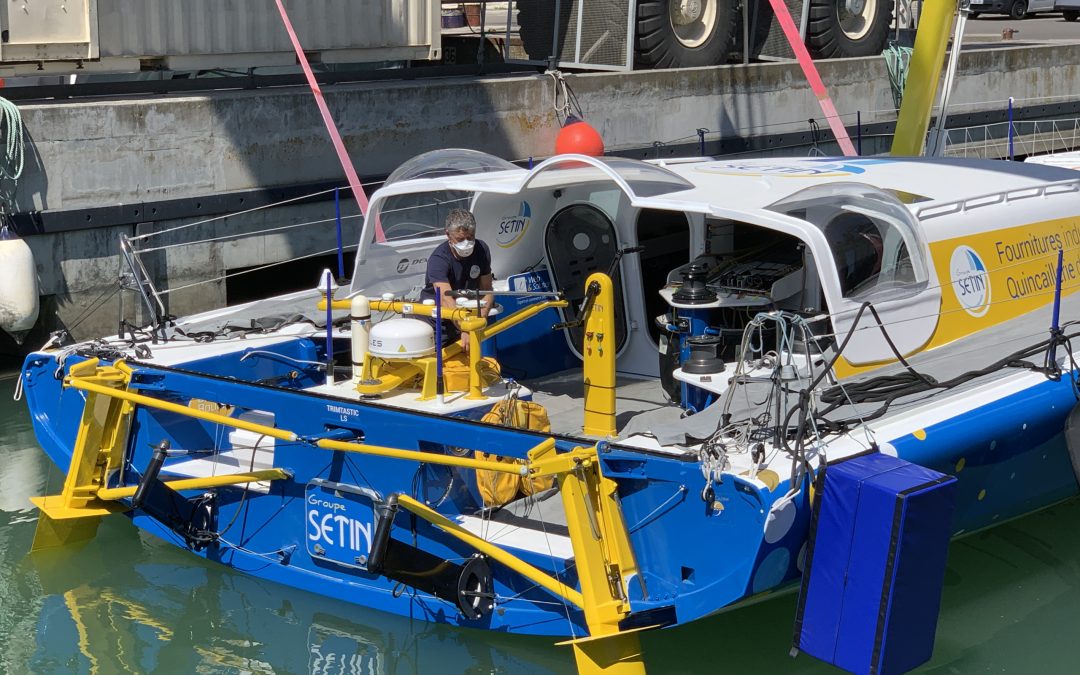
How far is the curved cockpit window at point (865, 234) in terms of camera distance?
22.8 ft

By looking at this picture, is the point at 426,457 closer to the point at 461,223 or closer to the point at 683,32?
the point at 461,223

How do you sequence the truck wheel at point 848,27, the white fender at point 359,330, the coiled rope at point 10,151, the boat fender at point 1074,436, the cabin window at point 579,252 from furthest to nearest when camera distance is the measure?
the truck wheel at point 848,27, the coiled rope at point 10,151, the cabin window at point 579,252, the white fender at point 359,330, the boat fender at point 1074,436

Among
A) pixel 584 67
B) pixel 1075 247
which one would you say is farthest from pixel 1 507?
pixel 584 67

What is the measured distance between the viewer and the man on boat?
7.29 m

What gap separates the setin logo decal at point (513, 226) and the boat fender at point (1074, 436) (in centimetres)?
348

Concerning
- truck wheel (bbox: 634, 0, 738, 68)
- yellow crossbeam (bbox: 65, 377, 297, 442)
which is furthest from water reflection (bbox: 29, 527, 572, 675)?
truck wheel (bbox: 634, 0, 738, 68)

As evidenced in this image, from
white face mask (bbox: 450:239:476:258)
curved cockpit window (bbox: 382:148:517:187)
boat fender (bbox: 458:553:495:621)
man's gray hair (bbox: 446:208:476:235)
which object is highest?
curved cockpit window (bbox: 382:148:517:187)

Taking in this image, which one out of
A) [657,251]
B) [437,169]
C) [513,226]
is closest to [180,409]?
[437,169]

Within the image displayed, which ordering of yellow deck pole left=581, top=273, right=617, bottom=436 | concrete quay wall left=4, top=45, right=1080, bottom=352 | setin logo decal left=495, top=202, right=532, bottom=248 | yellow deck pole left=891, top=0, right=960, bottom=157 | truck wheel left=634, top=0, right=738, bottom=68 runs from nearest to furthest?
yellow deck pole left=581, top=273, right=617, bottom=436
setin logo decal left=495, top=202, right=532, bottom=248
concrete quay wall left=4, top=45, right=1080, bottom=352
yellow deck pole left=891, top=0, right=960, bottom=157
truck wheel left=634, top=0, right=738, bottom=68

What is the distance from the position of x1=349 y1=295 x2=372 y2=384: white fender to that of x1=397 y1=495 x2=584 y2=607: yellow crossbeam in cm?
121

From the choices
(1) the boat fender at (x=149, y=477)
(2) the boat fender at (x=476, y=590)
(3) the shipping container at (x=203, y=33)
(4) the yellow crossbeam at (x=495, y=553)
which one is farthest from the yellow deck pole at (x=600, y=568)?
(3) the shipping container at (x=203, y=33)

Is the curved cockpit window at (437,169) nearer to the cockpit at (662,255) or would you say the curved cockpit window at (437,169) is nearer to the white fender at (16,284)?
the cockpit at (662,255)

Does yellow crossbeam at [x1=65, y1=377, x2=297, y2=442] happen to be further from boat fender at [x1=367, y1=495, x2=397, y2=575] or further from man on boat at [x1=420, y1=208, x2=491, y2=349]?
man on boat at [x1=420, y1=208, x2=491, y2=349]

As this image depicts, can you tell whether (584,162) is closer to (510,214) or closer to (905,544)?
(510,214)
